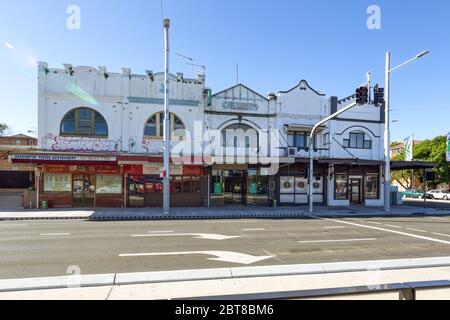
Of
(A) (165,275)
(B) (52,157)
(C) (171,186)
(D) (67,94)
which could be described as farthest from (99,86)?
(A) (165,275)

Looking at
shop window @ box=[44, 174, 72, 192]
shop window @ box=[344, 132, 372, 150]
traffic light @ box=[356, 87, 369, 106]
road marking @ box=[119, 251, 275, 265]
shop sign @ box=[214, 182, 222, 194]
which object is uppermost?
traffic light @ box=[356, 87, 369, 106]

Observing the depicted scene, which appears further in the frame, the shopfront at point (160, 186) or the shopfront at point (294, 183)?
the shopfront at point (294, 183)

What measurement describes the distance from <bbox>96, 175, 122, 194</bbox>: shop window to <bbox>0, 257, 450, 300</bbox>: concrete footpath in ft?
48.8

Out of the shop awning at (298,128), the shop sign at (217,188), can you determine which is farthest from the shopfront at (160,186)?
the shop awning at (298,128)

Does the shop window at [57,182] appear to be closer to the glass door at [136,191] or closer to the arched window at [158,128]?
the glass door at [136,191]

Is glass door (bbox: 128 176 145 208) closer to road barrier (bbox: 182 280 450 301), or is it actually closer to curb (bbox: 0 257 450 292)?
curb (bbox: 0 257 450 292)

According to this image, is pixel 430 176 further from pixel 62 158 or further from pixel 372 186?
pixel 62 158

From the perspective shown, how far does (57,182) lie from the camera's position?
19.5 m

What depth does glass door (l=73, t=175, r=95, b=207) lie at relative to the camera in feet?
64.8

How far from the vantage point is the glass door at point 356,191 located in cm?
2489

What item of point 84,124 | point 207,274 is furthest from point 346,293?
point 84,124

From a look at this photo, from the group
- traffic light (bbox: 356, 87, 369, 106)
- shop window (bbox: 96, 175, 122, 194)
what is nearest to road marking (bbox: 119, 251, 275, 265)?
traffic light (bbox: 356, 87, 369, 106)

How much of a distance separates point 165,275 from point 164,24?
15.0 m

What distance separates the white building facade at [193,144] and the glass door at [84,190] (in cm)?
7
